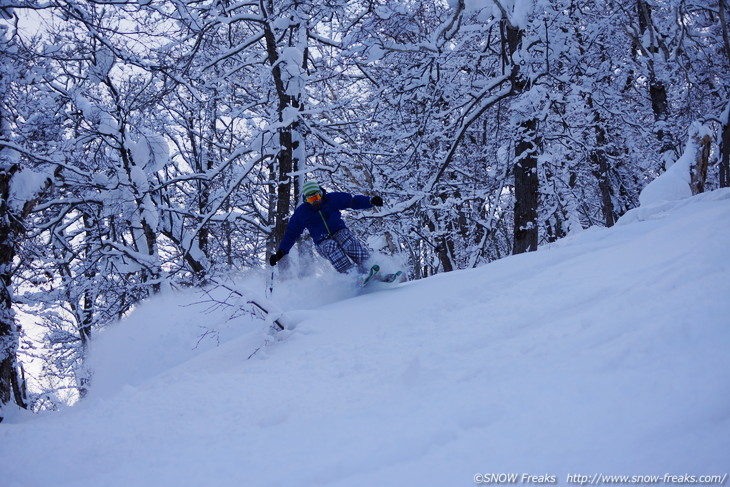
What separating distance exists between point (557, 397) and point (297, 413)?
1307 millimetres

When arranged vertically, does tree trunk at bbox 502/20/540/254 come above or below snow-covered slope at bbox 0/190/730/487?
above

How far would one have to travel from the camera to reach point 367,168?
8930mm

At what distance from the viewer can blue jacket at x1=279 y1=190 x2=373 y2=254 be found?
6391 millimetres

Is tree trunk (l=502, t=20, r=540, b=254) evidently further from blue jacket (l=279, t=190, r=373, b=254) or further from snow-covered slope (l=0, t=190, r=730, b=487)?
snow-covered slope (l=0, t=190, r=730, b=487)

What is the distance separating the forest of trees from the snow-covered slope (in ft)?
10.4

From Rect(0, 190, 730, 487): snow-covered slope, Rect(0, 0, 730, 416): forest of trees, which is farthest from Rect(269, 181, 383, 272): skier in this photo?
Rect(0, 190, 730, 487): snow-covered slope

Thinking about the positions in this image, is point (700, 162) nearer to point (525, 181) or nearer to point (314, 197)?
point (525, 181)

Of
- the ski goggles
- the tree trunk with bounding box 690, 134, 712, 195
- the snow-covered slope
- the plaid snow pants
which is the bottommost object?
the snow-covered slope

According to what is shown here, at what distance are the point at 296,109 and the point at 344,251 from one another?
2809 millimetres

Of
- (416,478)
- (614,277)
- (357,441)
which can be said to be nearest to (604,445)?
(416,478)

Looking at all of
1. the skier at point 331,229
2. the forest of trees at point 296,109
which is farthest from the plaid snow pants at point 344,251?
the forest of trees at point 296,109

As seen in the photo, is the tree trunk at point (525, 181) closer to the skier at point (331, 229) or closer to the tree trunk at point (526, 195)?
the tree trunk at point (526, 195)

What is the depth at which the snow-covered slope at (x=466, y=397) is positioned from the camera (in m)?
1.66

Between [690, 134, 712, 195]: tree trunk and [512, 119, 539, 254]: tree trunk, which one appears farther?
[512, 119, 539, 254]: tree trunk
